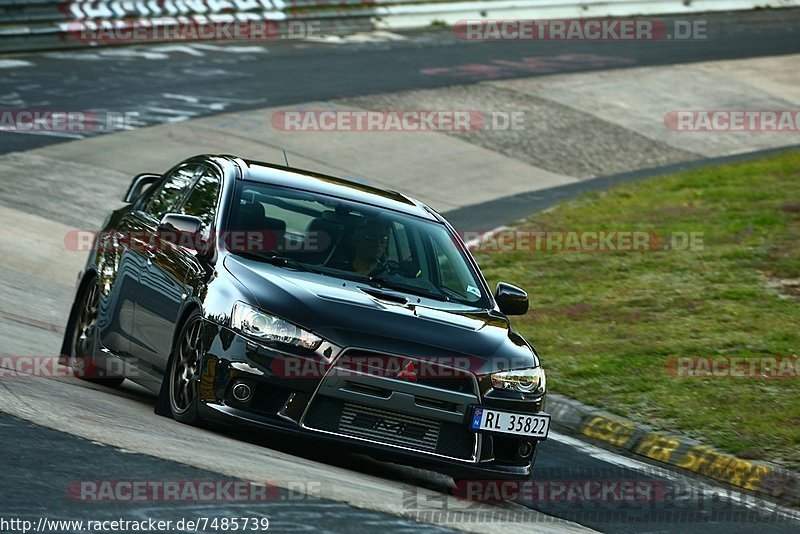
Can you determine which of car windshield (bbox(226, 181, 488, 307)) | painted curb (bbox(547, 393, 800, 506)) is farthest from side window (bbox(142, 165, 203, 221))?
painted curb (bbox(547, 393, 800, 506))

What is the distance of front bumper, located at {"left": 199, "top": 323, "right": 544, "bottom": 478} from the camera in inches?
273

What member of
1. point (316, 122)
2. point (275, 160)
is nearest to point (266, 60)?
point (316, 122)

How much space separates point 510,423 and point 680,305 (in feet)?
20.5

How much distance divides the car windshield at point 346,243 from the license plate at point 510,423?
38.1 inches

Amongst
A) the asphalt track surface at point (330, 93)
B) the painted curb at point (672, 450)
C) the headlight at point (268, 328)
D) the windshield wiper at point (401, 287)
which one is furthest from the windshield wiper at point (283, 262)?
the painted curb at point (672, 450)

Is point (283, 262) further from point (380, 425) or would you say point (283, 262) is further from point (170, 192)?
point (170, 192)

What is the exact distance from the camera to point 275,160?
19328 mm

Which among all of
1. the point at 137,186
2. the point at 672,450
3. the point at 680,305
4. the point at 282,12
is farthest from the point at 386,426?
the point at 282,12

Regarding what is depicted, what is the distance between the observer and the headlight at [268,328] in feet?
22.9

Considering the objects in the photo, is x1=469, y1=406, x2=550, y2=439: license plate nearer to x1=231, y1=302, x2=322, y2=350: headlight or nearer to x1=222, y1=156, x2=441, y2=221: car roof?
x1=231, y1=302, x2=322, y2=350: headlight

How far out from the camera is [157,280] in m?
8.25

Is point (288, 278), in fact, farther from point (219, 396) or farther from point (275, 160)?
point (275, 160)

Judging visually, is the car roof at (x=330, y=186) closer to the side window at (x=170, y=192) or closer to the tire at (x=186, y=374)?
the side window at (x=170, y=192)

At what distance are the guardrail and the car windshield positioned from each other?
1693 cm
